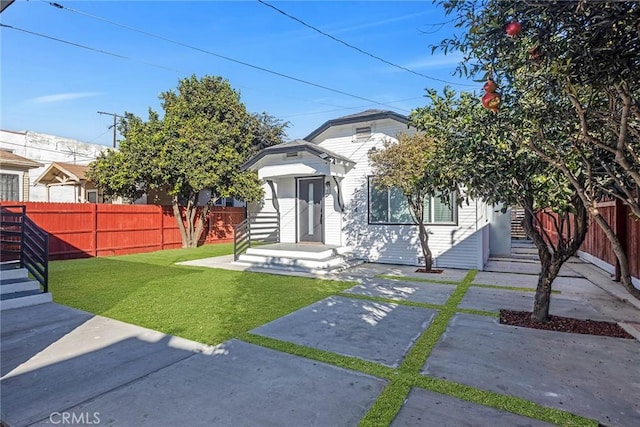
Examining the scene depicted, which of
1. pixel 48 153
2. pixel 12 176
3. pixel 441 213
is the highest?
pixel 48 153

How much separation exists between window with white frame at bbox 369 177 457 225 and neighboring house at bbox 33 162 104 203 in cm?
1484

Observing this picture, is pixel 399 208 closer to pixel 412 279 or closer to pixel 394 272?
pixel 394 272

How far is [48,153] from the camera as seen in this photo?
2577 centimetres

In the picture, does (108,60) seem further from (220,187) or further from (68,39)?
(220,187)

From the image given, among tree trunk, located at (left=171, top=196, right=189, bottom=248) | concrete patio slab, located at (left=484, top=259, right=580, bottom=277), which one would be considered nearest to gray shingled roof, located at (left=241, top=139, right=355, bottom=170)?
tree trunk, located at (left=171, top=196, right=189, bottom=248)

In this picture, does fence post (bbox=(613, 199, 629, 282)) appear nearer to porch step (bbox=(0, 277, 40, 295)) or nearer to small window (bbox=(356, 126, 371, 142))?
small window (bbox=(356, 126, 371, 142))

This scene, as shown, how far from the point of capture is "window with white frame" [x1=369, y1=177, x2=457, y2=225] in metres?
10.5

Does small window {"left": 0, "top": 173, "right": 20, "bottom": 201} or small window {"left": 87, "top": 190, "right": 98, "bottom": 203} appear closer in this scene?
small window {"left": 0, "top": 173, "right": 20, "bottom": 201}

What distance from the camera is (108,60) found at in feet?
37.2

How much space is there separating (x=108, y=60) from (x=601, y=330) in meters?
14.3

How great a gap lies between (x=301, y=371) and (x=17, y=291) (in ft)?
19.9

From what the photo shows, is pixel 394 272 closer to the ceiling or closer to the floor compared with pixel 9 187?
closer to the floor

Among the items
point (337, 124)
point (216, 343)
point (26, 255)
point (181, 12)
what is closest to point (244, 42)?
point (181, 12)

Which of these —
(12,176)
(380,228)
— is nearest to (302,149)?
(380,228)
